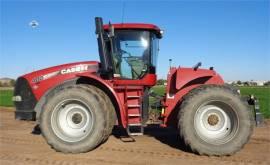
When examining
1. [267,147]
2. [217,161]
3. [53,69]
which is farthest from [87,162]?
[267,147]

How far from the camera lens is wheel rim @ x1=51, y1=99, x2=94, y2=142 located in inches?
308

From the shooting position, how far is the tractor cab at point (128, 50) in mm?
8266

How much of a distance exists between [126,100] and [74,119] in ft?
3.80

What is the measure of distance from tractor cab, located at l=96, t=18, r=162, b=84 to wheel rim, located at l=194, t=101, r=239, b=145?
152cm

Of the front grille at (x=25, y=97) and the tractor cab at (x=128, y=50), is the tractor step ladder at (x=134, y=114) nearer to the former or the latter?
the tractor cab at (x=128, y=50)

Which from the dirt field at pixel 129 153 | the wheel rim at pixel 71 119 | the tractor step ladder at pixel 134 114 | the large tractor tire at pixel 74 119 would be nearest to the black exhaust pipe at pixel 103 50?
the large tractor tire at pixel 74 119

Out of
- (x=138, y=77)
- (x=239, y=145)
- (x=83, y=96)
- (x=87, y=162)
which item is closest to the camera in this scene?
(x=87, y=162)

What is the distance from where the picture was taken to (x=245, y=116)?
736cm

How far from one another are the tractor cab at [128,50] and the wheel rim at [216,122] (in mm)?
1522

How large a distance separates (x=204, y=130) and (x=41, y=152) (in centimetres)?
326

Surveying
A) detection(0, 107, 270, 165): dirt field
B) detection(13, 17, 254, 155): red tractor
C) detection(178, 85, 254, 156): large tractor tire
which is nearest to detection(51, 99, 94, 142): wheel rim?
detection(13, 17, 254, 155): red tractor

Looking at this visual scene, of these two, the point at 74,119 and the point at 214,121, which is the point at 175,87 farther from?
the point at 74,119

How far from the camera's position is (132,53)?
8266 mm

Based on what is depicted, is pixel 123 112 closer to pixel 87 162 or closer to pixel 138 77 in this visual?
pixel 138 77
